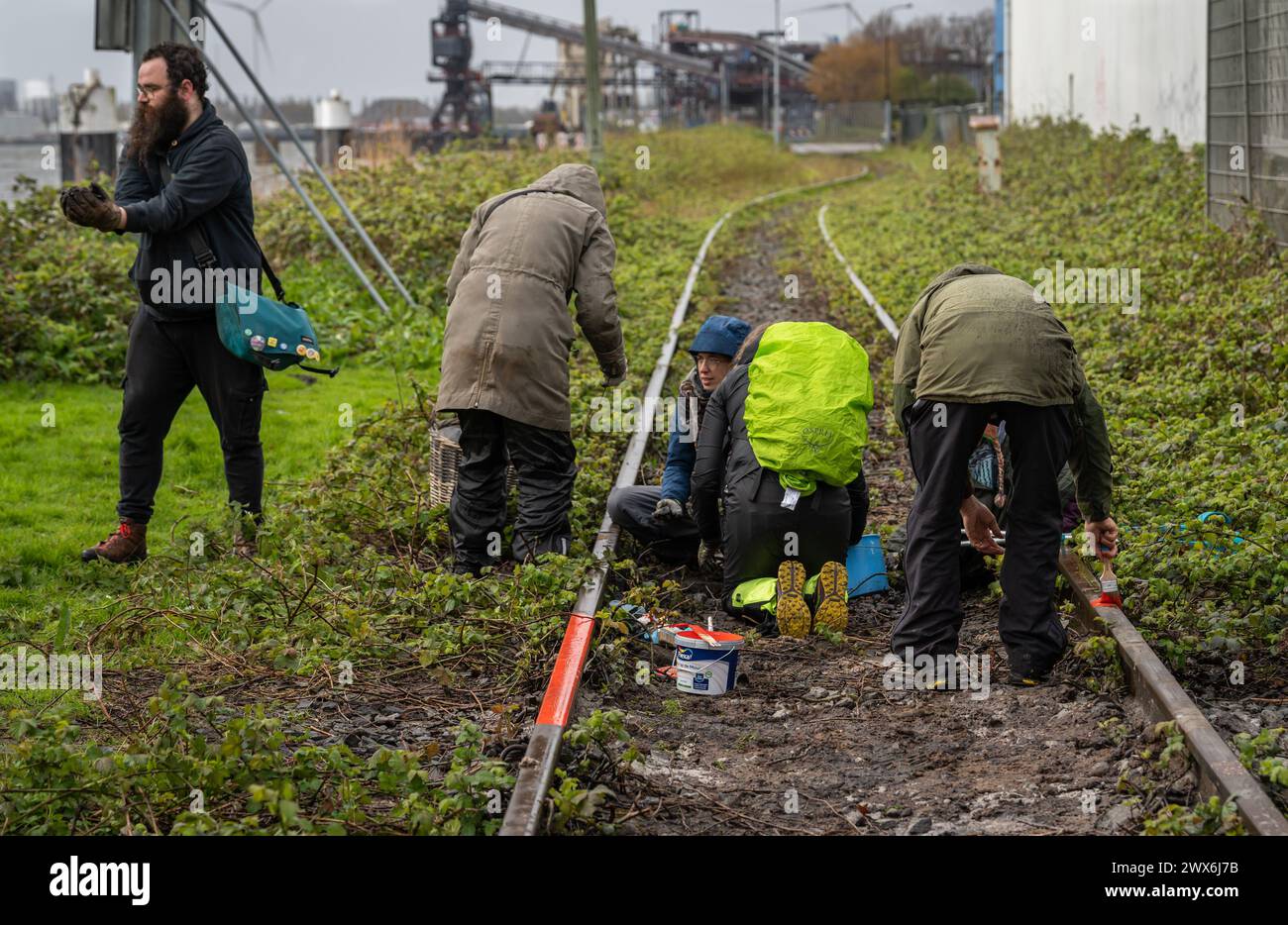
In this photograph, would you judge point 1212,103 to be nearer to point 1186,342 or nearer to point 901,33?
point 1186,342

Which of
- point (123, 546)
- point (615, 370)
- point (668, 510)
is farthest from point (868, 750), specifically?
point (123, 546)

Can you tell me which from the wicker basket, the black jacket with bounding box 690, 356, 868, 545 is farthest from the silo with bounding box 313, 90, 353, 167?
the black jacket with bounding box 690, 356, 868, 545

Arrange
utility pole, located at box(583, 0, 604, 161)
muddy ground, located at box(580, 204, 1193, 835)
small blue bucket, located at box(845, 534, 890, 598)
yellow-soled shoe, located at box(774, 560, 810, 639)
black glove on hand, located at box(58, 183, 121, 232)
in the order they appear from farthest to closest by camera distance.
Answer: utility pole, located at box(583, 0, 604, 161), small blue bucket, located at box(845, 534, 890, 598), yellow-soled shoe, located at box(774, 560, 810, 639), black glove on hand, located at box(58, 183, 121, 232), muddy ground, located at box(580, 204, 1193, 835)

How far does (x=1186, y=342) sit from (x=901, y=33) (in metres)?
85.3

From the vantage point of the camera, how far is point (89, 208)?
611cm

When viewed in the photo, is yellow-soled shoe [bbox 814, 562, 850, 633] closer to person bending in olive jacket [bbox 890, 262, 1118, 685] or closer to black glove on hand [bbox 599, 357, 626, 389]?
person bending in olive jacket [bbox 890, 262, 1118, 685]

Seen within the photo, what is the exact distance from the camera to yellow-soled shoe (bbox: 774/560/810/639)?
6.22 meters

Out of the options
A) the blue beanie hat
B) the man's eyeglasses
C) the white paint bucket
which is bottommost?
the white paint bucket

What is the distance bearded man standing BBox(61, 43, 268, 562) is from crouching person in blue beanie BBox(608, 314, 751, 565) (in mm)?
1861

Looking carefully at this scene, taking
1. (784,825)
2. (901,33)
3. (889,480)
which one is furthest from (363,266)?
(901,33)

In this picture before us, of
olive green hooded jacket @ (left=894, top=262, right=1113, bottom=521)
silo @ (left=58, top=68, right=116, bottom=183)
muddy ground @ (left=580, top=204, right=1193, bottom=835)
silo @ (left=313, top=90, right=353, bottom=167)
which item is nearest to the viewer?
muddy ground @ (left=580, top=204, right=1193, bottom=835)

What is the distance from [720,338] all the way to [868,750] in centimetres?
249

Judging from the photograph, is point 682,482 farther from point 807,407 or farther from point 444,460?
point 444,460
